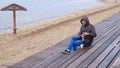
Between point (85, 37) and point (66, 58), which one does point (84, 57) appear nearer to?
point (66, 58)

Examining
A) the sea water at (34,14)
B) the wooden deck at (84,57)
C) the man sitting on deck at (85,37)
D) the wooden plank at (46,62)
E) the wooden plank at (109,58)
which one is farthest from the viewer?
the sea water at (34,14)

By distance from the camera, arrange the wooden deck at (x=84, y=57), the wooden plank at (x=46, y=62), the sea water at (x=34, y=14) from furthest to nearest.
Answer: the sea water at (x=34, y=14) → the wooden plank at (x=46, y=62) → the wooden deck at (x=84, y=57)

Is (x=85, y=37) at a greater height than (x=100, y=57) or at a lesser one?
greater

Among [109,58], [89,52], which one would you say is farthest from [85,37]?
[109,58]

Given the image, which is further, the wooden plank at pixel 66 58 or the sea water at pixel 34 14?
the sea water at pixel 34 14

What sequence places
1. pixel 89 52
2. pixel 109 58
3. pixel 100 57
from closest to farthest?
pixel 109 58
pixel 100 57
pixel 89 52

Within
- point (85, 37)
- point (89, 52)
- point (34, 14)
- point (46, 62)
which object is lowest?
point (34, 14)

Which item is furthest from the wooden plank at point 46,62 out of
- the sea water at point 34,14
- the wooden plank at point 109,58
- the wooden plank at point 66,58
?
the sea water at point 34,14

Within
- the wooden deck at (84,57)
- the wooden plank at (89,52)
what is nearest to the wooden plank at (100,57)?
the wooden deck at (84,57)

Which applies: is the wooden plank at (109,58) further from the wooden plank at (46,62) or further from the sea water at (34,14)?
the sea water at (34,14)

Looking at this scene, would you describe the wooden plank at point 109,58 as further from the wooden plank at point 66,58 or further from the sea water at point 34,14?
the sea water at point 34,14

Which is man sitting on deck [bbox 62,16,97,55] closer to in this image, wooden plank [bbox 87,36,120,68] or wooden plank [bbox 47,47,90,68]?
wooden plank [bbox 47,47,90,68]

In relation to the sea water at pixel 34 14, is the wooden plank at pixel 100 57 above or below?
above

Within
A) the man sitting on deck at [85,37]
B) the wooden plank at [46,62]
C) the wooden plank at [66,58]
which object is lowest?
the wooden plank at [46,62]
